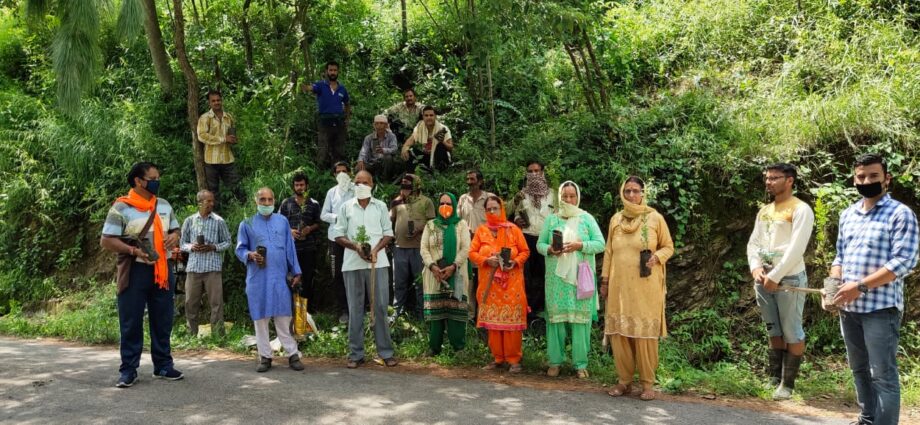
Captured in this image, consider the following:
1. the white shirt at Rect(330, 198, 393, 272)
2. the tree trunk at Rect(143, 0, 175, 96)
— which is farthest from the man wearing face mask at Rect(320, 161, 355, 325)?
the tree trunk at Rect(143, 0, 175, 96)

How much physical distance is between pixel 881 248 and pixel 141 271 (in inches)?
223

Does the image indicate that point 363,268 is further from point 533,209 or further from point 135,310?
point 135,310

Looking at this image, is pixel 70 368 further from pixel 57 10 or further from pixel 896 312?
pixel 896 312

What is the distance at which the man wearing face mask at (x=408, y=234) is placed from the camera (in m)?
8.02

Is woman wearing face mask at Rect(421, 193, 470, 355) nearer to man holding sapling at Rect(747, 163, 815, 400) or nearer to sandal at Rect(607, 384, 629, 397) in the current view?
sandal at Rect(607, 384, 629, 397)

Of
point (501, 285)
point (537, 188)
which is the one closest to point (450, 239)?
point (501, 285)

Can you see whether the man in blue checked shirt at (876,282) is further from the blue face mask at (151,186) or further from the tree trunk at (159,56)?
the tree trunk at (159,56)

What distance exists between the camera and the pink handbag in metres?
6.55

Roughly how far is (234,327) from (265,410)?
3.78m

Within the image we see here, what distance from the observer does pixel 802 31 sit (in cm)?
1026

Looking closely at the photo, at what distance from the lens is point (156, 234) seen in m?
6.23

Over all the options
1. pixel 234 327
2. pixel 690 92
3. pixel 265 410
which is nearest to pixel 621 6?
pixel 690 92

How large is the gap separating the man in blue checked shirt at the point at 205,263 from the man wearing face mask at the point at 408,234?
2.14 m

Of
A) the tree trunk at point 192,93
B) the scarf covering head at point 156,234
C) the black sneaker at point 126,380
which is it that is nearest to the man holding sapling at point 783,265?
the scarf covering head at point 156,234
